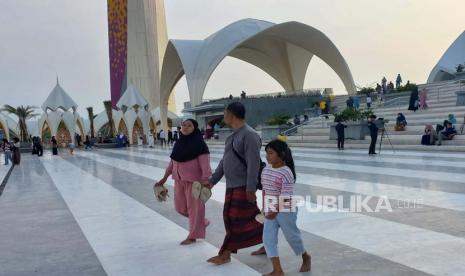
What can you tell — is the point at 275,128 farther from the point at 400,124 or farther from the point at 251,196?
the point at 251,196

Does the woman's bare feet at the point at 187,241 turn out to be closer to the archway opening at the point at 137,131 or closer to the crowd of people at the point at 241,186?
the crowd of people at the point at 241,186

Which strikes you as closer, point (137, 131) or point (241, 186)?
point (241, 186)

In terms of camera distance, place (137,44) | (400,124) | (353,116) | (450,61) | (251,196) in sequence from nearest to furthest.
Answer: (251,196) < (400,124) < (353,116) < (450,61) < (137,44)

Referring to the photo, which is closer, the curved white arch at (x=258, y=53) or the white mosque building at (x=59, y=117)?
the white mosque building at (x=59, y=117)

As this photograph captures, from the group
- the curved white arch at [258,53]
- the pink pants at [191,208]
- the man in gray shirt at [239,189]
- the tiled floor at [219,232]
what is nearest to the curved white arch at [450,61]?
the curved white arch at [258,53]

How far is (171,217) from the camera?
5.80m

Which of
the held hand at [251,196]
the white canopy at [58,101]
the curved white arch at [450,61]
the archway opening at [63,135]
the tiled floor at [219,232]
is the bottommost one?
the tiled floor at [219,232]

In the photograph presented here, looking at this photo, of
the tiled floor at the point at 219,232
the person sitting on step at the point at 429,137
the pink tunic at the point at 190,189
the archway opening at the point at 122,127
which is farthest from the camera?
the archway opening at the point at 122,127

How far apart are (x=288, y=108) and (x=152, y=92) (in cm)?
2917

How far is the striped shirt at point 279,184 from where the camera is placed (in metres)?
3.40

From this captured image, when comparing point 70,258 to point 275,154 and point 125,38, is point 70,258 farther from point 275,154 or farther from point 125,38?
point 125,38

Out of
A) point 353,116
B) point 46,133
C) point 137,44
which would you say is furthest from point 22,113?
point 353,116

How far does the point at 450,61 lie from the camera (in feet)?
158

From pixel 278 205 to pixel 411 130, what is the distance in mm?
14732
